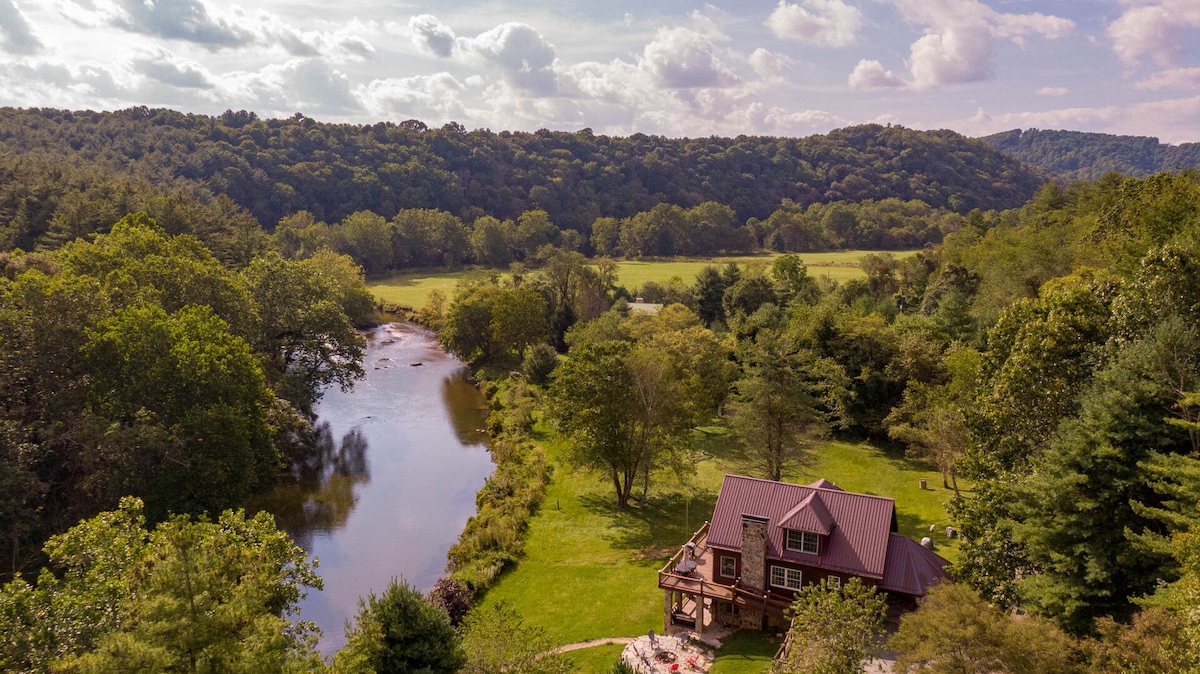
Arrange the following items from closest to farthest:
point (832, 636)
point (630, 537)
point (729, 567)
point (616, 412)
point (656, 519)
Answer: point (832, 636) → point (729, 567) → point (630, 537) → point (656, 519) → point (616, 412)

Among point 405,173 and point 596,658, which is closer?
point 596,658

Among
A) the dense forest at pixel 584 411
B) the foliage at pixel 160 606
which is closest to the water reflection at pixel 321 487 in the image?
the dense forest at pixel 584 411

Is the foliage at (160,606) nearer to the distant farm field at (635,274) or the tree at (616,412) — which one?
the tree at (616,412)

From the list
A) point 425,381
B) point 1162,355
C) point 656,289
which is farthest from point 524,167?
point 1162,355

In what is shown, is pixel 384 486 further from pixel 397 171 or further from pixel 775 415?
pixel 397 171

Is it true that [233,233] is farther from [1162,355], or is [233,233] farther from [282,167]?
[1162,355]

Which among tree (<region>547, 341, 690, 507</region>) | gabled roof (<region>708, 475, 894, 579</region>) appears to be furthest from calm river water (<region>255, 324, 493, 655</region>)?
gabled roof (<region>708, 475, 894, 579</region>)

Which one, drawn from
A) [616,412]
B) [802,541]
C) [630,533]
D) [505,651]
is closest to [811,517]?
[802,541]
